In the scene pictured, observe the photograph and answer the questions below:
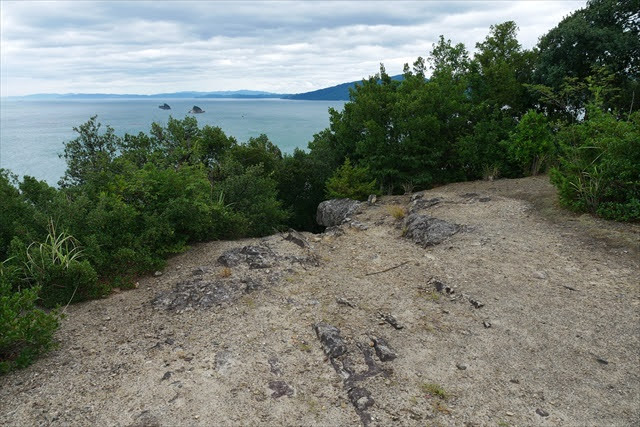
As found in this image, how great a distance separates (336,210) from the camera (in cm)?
1332

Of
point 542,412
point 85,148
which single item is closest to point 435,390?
point 542,412

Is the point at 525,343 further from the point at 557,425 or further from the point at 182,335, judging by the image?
the point at 182,335

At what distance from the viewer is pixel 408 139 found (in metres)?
13.8

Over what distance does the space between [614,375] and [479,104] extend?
39.6 ft

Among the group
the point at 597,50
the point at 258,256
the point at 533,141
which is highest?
the point at 597,50

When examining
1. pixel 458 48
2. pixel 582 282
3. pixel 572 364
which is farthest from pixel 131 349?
pixel 458 48

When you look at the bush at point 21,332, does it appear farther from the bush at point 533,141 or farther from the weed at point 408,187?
the bush at point 533,141

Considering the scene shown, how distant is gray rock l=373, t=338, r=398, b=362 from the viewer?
4.33 m

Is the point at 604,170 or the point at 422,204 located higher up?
the point at 604,170

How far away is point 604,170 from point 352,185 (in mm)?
7713

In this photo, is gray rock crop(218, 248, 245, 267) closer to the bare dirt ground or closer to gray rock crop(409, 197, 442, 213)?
the bare dirt ground

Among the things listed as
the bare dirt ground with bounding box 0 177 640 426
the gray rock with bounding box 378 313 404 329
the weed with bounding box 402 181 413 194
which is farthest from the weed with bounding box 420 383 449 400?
the weed with bounding box 402 181 413 194

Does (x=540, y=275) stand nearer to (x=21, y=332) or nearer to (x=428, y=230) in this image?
(x=428, y=230)

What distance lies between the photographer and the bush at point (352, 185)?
537 inches
